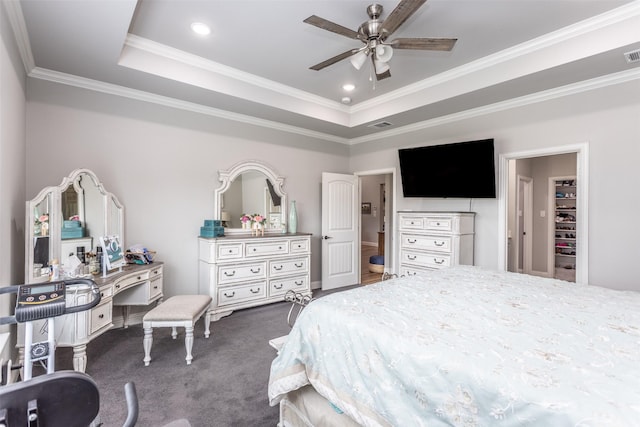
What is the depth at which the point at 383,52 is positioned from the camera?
2451mm

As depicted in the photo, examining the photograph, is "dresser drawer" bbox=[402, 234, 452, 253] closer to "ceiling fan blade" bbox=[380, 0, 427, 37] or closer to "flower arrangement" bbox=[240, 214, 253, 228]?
"flower arrangement" bbox=[240, 214, 253, 228]

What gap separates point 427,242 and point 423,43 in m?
2.51

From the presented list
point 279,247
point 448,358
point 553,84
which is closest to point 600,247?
point 553,84

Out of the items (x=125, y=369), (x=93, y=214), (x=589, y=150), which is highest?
(x=589, y=150)

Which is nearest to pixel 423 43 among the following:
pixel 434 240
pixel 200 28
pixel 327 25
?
pixel 327 25

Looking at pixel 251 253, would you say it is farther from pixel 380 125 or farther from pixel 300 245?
pixel 380 125

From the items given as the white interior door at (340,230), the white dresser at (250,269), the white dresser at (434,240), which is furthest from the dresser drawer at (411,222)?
the white dresser at (250,269)

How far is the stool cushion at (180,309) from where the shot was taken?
265 cm

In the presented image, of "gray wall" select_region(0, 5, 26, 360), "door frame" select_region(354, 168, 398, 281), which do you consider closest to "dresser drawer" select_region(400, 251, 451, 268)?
"door frame" select_region(354, 168, 398, 281)

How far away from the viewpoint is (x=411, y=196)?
184 inches

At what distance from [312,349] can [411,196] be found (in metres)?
3.51

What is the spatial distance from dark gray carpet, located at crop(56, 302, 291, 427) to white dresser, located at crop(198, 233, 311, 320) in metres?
0.38

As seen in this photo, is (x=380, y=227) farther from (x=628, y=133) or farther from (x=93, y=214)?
(x=93, y=214)

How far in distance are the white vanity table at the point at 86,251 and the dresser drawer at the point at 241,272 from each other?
27.0 inches
